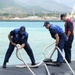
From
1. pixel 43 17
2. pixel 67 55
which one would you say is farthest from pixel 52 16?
pixel 67 55

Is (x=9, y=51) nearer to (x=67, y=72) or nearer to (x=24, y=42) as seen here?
(x=24, y=42)

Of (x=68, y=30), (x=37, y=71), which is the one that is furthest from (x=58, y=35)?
(x=37, y=71)

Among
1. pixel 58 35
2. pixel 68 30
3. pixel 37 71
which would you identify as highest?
pixel 68 30

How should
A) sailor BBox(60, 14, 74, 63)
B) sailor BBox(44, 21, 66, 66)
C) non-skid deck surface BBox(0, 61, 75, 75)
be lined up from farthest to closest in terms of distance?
1. sailor BBox(60, 14, 74, 63)
2. sailor BBox(44, 21, 66, 66)
3. non-skid deck surface BBox(0, 61, 75, 75)

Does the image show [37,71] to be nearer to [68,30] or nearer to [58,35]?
[58,35]

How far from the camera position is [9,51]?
1162cm

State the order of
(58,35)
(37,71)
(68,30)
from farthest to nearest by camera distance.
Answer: (68,30)
(58,35)
(37,71)

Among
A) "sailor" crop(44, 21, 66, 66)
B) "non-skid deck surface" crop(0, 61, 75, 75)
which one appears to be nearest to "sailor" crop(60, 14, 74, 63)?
"sailor" crop(44, 21, 66, 66)

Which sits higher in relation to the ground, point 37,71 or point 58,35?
point 58,35

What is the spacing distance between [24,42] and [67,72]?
185cm

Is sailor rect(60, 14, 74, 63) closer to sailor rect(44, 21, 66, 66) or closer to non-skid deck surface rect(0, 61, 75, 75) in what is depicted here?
sailor rect(44, 21, 66, 66)

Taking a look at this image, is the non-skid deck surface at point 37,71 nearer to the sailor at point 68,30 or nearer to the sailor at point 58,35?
the sailor at point 58,35

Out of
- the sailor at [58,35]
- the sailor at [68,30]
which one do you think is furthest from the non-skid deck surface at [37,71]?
the sailor at [68,30]

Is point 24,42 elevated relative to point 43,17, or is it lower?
elevated
